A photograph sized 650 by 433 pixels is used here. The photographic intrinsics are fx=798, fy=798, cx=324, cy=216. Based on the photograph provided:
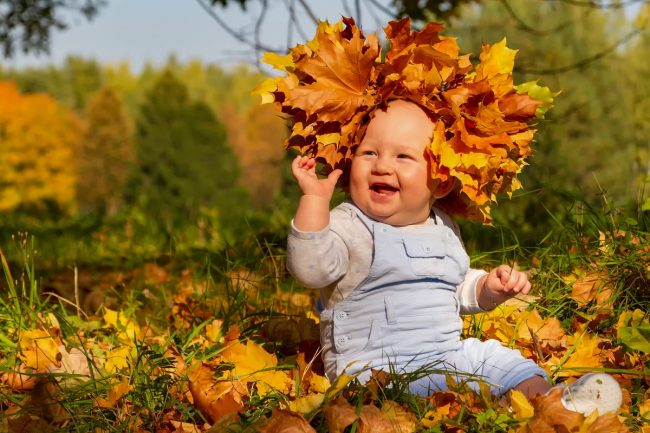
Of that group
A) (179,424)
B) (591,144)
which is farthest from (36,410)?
(591,144)

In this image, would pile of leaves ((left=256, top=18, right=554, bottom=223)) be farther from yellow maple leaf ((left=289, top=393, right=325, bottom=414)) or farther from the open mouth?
yellow maple leaf ((left=289, top=393, right=325, bottom=414))

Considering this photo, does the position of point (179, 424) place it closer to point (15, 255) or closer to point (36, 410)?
point (36, 410)

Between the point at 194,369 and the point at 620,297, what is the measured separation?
1.66m

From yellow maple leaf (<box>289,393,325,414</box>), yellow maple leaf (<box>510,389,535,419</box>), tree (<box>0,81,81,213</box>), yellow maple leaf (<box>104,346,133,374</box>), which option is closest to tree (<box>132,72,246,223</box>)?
tree (<box>0,81,81,213</box>)

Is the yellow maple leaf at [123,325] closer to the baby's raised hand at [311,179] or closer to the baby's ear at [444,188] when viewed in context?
the baby's raised hand at [311,179]

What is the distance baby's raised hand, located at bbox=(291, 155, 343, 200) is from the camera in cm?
250

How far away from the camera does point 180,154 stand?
47.8m

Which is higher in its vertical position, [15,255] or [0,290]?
[0,290]

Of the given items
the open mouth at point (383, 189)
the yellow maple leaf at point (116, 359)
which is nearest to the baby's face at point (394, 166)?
the open mouth at point (383, 189)

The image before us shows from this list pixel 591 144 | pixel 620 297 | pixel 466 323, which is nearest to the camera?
pixel 620 297

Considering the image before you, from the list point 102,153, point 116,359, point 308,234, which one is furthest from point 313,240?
point 102,153

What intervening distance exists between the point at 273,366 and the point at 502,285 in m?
0.86

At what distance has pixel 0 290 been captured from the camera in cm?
434

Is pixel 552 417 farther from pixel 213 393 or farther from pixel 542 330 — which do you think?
pixel 213 393
